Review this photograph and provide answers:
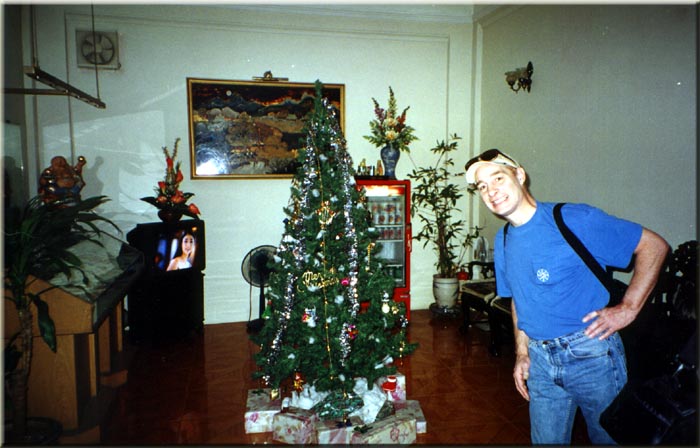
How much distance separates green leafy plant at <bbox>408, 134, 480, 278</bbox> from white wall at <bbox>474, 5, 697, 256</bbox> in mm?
786

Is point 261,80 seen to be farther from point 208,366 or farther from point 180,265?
point 208,366

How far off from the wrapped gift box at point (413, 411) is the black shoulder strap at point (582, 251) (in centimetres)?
174

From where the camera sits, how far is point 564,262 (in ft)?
5.09

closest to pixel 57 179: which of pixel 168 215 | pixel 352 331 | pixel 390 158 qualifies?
pixel 168 215

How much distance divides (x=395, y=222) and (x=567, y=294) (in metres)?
3.74

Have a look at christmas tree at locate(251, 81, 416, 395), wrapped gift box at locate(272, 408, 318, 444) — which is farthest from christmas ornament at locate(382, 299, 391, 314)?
wrapped gift box at locate(272, 408, 318, 444)

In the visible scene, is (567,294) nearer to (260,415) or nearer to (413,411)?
(413,411)

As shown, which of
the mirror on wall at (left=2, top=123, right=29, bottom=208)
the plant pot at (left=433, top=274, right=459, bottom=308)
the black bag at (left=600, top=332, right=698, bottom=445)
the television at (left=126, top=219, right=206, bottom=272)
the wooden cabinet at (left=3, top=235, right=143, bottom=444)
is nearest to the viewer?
the black bag at (left=600, top=332, right=698, bottom=445)

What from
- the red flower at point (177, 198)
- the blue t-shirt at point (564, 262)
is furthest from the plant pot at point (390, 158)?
the blue t-shirt at point (564, 262)

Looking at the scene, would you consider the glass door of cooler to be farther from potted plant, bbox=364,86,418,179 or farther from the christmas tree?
the christmas tree

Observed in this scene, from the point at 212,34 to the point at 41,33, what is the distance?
66.9 inches

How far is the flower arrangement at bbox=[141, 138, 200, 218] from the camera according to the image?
446 centimetres

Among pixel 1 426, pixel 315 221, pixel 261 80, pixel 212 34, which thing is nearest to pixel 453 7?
pixel 261 80

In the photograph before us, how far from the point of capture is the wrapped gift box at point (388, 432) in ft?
8.81
